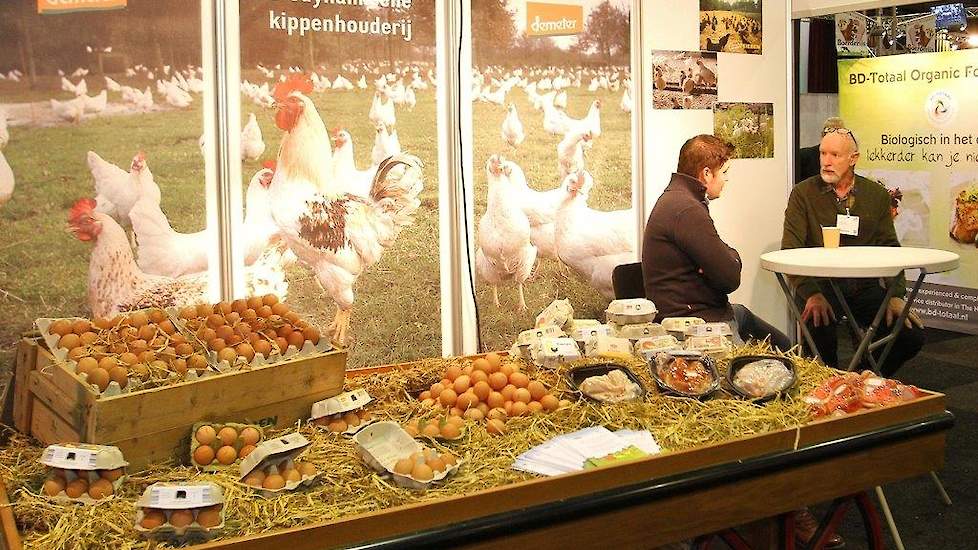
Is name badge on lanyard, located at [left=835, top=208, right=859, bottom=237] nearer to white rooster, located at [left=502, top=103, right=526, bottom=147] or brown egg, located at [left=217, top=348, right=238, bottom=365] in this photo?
white rooster, located at [left=502, top=103, right=526, bottom=147]

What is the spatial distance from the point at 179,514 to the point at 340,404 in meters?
0.74

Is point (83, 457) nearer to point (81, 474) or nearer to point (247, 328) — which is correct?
point (81, 474)

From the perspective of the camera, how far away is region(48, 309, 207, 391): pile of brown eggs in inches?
91.9

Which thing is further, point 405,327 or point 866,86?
point 866,86

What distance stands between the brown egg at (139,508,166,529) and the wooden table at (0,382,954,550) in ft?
0.39

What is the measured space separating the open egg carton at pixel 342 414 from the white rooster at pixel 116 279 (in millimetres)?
1849

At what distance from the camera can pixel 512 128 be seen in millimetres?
5012

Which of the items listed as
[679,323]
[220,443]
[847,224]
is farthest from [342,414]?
[847,224]

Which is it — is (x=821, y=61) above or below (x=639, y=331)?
above

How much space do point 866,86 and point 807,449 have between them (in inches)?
172

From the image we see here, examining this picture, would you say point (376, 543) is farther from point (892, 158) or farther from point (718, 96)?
point (892, 158)

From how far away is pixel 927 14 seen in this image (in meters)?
6.12

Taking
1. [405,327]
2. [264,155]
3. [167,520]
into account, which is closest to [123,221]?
[264,155]

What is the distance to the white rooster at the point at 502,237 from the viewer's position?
4.98 meters
